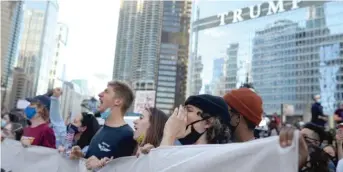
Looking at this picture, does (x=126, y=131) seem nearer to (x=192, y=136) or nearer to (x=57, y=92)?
(x=192, y=136)

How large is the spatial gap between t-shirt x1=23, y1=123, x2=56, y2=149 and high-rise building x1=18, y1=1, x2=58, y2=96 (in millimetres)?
92996

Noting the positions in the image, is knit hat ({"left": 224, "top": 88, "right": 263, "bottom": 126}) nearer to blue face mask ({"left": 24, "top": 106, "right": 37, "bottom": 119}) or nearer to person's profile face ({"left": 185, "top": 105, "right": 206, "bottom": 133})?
person's profile face ({"left": 185, "top": 105, "right": 206, "bottom": 133})

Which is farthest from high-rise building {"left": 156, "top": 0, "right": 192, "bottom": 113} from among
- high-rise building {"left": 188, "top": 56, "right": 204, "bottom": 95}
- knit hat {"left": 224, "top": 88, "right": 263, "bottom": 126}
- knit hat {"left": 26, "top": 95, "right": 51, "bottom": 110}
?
knit hat {"left": 224, "top": 88, "right": 263, "bottom": 126}

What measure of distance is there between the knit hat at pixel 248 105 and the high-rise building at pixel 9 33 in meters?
61.5

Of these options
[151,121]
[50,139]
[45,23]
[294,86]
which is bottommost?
[50,139]

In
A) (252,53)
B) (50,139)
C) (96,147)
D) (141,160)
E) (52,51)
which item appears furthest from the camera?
(52,51)

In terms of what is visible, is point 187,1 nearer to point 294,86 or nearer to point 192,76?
point 192,76

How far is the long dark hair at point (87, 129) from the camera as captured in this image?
3947 millimetres

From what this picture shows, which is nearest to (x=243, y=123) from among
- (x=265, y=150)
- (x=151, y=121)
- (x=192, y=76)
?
(x=151, y=121)

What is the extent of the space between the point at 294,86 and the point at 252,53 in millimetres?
14323

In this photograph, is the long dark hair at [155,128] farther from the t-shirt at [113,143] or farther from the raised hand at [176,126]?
the raised hand at [176,126]

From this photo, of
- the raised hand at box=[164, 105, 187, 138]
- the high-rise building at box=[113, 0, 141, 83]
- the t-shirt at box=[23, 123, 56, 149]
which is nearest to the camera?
the raised hand at box=[164, 105, 187, 138]

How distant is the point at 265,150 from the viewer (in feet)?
5.27

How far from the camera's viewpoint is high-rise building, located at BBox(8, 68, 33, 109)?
84688 millimetres
